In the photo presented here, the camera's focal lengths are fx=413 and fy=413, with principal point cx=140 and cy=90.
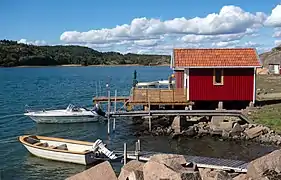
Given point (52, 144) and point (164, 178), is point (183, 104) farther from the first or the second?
point (164, 178)

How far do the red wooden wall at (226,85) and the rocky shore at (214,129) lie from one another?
1622 mm

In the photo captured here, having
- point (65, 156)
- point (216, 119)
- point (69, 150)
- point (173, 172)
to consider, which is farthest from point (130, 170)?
point (216, 119)

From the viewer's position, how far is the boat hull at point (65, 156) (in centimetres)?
1842

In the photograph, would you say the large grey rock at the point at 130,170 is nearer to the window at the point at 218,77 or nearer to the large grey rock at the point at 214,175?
the large grey rock at the point at 214,175

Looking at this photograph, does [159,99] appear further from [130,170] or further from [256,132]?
[130,170]

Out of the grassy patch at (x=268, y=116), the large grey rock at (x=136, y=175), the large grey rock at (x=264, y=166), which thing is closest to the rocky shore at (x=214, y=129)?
the grassy patch at (x=268, y=116)

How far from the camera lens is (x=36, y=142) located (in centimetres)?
2116

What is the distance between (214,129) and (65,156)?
913 cm

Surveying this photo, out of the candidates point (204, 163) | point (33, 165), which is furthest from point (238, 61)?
point (33, 165)

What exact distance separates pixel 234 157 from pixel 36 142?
391 inches

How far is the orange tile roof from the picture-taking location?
25391 millimetres

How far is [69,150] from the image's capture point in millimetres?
19672

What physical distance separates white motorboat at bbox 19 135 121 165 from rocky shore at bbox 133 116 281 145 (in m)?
6.23

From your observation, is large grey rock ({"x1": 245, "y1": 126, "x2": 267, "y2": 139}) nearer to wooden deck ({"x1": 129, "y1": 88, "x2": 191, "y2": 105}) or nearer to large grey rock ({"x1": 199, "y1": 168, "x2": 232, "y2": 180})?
wooden deck ({"x1": 129, "y1": 88, "x2": 191, "y2": 105})
